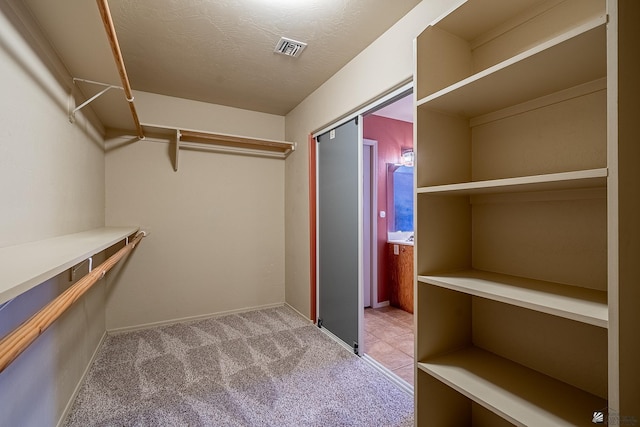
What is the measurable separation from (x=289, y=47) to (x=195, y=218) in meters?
1.98

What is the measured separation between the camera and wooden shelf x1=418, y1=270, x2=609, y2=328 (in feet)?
2.57

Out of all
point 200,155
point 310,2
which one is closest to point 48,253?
point 310,2

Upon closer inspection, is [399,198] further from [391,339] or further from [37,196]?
[37,196]

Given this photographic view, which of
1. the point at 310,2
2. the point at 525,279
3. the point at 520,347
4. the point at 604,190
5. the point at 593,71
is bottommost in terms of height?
the point at 520,347

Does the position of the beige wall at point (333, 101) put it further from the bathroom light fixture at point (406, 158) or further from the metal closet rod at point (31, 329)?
the metal closet rod at point (31, 329)

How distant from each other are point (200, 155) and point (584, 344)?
325 centimetres

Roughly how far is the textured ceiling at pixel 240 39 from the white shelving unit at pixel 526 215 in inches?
31.0

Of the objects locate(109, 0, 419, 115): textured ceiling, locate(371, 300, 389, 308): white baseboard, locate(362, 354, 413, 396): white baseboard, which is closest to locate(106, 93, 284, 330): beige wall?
locate(109, 0, 419, 115): textured ceiling

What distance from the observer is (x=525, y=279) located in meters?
1.18

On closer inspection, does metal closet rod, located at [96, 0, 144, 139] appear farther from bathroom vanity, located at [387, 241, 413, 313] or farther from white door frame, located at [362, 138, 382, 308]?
bathroom vanity, located at [387, 241, 413, 313]

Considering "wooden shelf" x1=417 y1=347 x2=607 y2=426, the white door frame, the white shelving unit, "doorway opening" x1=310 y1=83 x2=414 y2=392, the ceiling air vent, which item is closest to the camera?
the white shelving unit

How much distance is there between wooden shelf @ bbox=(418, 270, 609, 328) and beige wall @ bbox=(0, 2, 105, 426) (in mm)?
1680

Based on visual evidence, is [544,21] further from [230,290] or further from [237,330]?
[230,290]

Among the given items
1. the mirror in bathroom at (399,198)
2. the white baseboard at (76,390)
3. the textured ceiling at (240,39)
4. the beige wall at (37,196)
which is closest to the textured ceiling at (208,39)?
the textured ceiling at (240,39)
